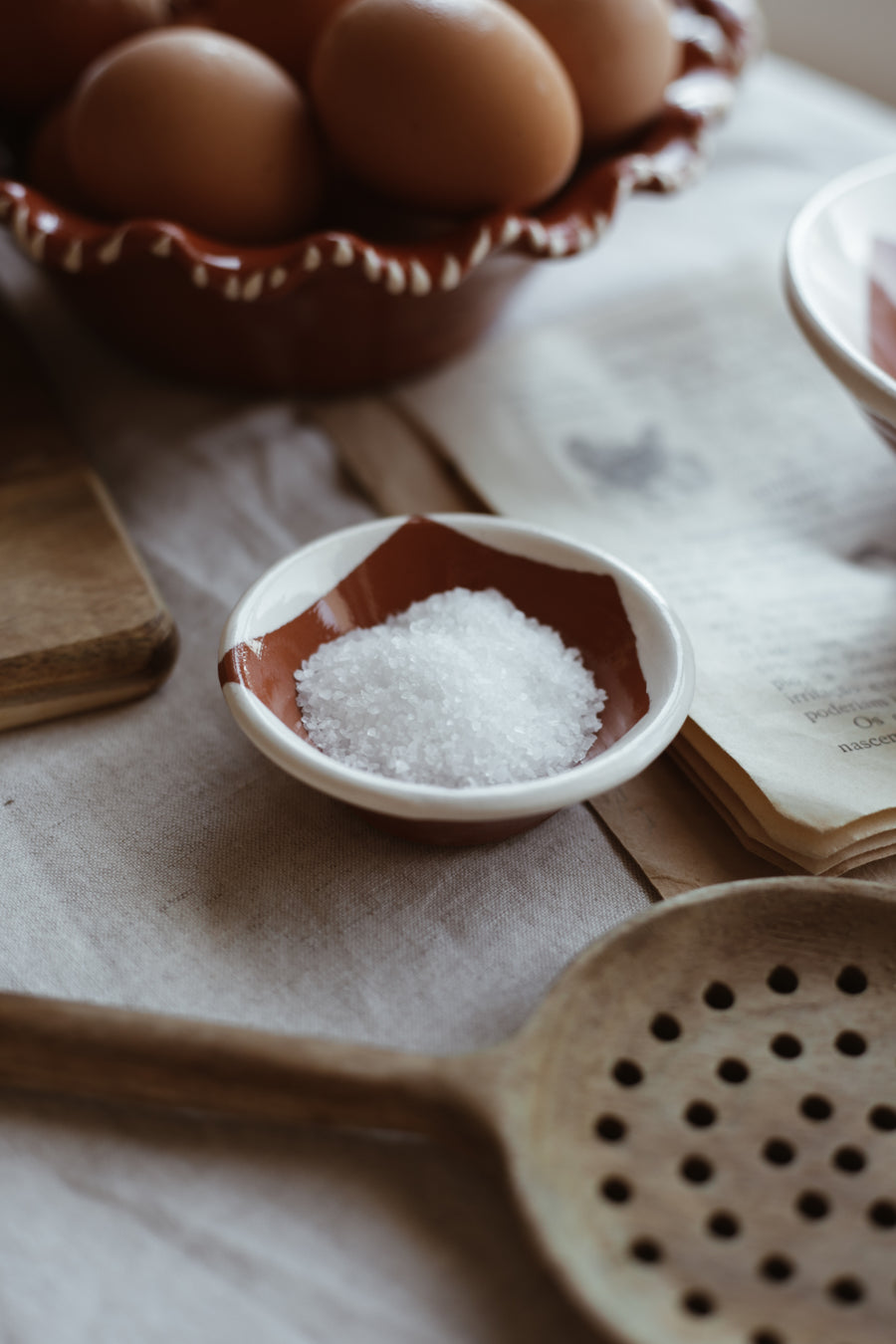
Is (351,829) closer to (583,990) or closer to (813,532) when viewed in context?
(583,990)

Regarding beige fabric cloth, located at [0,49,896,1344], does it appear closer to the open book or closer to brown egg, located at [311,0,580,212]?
the open book

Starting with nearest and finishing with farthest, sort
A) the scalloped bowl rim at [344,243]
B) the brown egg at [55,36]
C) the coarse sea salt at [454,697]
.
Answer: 1. the coarse sea salt at [454,697]
2. the scalloped bowl rim at [344,243]
3. the brown egg at [55,36]

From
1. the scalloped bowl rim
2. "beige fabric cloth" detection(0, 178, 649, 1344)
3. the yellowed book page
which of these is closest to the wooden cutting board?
"beige fabric cloth" detection(0, 178, 649, 1344)

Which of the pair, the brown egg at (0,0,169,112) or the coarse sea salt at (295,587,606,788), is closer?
the coarse sea salt at (295,587,606,788)

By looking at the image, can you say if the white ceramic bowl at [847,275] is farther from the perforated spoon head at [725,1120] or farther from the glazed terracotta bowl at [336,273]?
the perforated spoon head at [725,1120]

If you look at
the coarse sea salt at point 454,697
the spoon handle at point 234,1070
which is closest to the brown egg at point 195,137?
the coarse sea salt at point 454,697

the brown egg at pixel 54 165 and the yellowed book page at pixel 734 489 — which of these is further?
the brown egg at pixel 54 165
